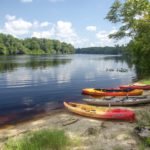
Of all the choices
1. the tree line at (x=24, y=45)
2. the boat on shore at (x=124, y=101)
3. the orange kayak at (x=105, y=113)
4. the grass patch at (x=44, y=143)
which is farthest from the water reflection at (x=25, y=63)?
the tree line at (x=24, y=45)

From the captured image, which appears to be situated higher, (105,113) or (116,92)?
(116,92)

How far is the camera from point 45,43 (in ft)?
627

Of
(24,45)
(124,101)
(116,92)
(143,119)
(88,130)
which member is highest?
(24,45)

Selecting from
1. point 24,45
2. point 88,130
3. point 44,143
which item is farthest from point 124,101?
point 24,45

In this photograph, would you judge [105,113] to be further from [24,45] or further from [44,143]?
[24,45]

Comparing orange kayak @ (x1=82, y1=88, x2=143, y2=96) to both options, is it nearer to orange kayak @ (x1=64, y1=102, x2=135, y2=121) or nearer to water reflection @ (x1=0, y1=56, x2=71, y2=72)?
orange kayak @ (x1=64, y1=102, x2=135, y2=121)

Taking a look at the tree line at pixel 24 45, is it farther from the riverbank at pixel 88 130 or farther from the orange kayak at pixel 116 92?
the riverbank at pixel 88 130

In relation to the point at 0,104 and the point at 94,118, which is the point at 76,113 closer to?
the point at 94,118

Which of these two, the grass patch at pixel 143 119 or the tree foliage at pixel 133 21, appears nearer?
the grass patch at pixel 143 119

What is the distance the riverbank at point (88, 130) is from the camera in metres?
11.6

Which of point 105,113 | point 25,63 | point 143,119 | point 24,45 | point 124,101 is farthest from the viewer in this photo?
point 24,45

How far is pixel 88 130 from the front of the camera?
1384 cm

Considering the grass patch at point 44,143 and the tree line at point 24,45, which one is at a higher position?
the tree line at point 24,45

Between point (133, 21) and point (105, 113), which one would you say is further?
point (133, 21)
